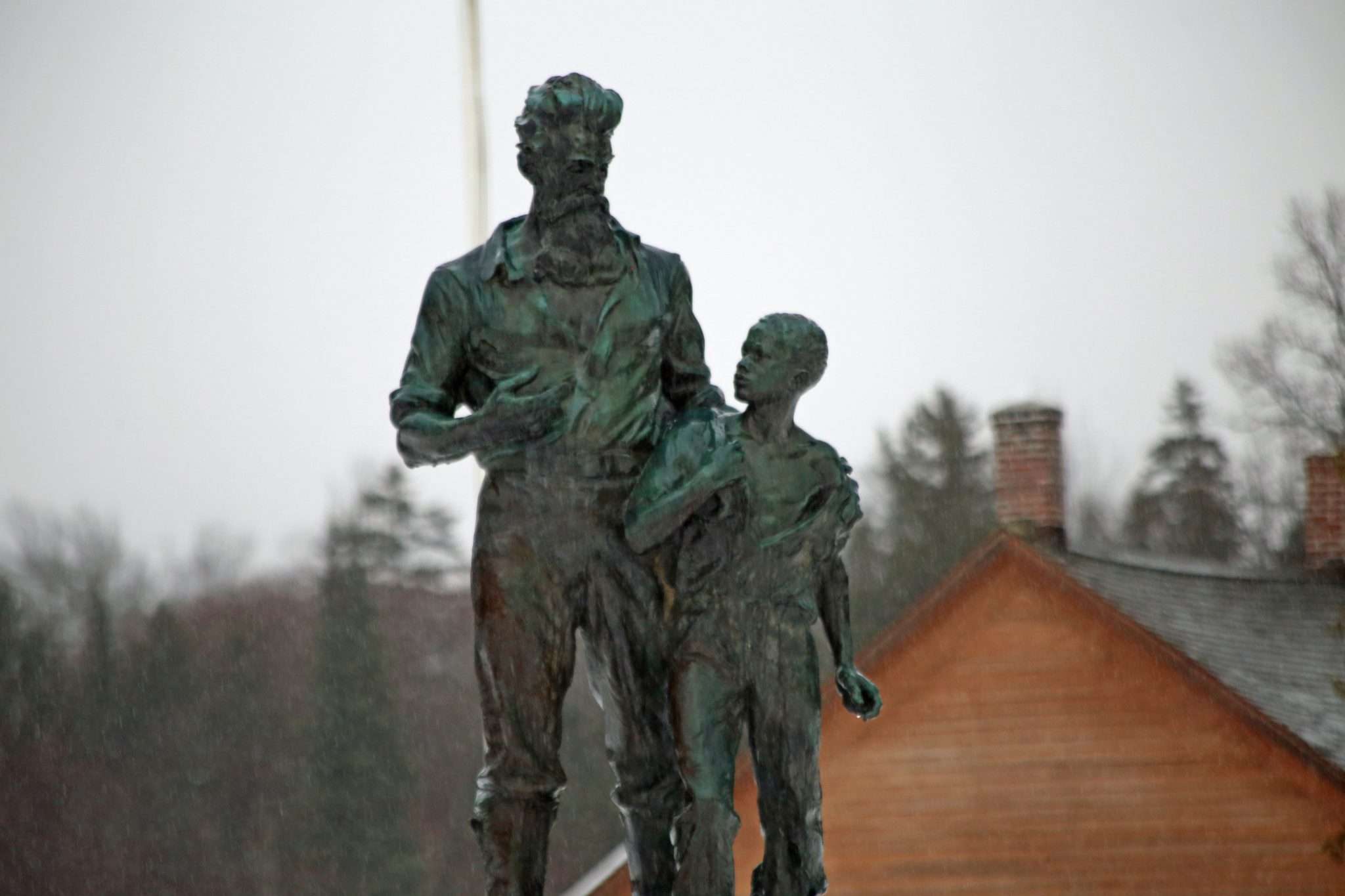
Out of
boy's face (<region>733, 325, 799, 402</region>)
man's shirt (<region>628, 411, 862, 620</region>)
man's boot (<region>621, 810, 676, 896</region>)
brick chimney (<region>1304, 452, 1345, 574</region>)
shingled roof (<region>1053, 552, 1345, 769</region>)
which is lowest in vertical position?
shingled roof (<region>1053, 552, 1345, 769</region>)

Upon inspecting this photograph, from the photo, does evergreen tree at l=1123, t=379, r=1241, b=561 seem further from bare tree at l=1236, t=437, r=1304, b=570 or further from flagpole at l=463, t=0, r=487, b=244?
flagpole at l=463, t=0, r=487, b=244

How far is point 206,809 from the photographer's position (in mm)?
27375

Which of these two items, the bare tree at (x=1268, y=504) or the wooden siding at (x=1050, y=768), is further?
the bare tree at (x=1268, y=504)

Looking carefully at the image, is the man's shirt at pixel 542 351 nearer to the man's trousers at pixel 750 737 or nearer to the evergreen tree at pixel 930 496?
the man's trousers at pixel 750 737

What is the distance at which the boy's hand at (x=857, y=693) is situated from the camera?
5992mm

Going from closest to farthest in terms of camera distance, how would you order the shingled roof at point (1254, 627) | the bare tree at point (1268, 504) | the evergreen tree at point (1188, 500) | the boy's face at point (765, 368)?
the boy's face at point (765, 368)
the shingled roof at point (1254, 627)
the bare tree at point (1268, 504)
the evergreen tree at point (1188, 500)

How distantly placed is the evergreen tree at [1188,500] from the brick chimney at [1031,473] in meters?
9.48

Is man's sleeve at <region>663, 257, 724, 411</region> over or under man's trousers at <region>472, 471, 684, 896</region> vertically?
over

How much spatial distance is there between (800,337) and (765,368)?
11 cm

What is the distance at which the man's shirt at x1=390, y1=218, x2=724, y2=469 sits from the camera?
5980mm

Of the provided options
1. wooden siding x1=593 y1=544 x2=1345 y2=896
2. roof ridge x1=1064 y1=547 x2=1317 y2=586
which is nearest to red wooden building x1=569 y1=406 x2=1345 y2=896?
wooden siding x1=593 y1=544 x2=1345 y2=896

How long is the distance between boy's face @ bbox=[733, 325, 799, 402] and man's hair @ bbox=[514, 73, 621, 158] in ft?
2.04

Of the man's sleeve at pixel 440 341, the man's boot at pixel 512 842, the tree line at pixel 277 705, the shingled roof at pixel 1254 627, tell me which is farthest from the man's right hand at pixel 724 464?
the tree line at pixel 277 705

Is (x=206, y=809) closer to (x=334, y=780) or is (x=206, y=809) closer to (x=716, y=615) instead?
(x=334, y=780)
